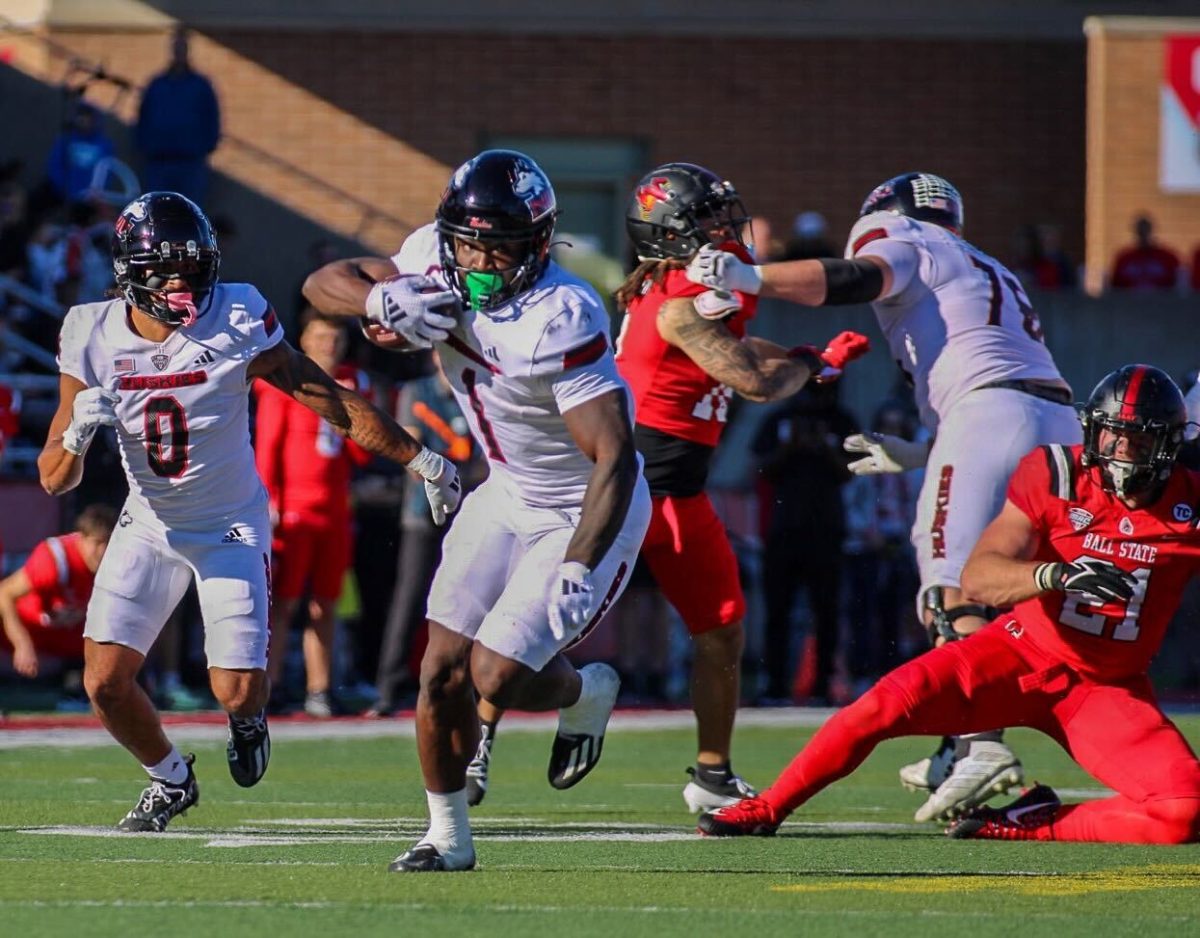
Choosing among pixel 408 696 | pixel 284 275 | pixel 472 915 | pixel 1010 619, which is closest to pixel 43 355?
pixel 408 696

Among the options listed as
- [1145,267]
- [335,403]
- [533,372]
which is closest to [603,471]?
[533,372]

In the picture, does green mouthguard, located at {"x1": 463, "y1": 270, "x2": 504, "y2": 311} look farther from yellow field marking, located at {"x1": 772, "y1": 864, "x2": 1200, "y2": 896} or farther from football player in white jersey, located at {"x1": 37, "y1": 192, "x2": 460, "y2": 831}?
yellow field marking, located at {"x1": 772, "y1": 864, "x2": 1200, "y2": 896}

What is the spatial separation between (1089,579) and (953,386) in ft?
5.34

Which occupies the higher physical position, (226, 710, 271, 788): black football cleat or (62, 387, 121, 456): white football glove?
(62, 387, 121, 456): white football glove

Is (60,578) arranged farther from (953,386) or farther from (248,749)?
(953,386)

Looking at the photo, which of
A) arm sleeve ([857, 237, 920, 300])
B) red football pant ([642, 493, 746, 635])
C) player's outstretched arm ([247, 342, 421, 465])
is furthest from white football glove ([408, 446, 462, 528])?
arm sleeve ([857, 237, 920, 300])

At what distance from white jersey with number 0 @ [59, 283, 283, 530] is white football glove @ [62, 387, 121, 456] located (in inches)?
10.8

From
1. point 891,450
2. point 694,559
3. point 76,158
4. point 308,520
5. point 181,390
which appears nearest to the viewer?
point 181,390

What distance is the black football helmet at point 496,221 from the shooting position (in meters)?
5.88

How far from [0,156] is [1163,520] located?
13.3 metres

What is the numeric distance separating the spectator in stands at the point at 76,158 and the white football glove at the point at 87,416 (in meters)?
9.13

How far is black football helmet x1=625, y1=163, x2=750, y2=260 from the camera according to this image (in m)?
7.60

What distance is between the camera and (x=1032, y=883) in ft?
19.3

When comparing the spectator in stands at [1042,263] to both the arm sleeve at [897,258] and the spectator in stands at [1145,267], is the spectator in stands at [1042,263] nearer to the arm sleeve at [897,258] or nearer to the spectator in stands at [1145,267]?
the spectator in stands at [1145,267]
